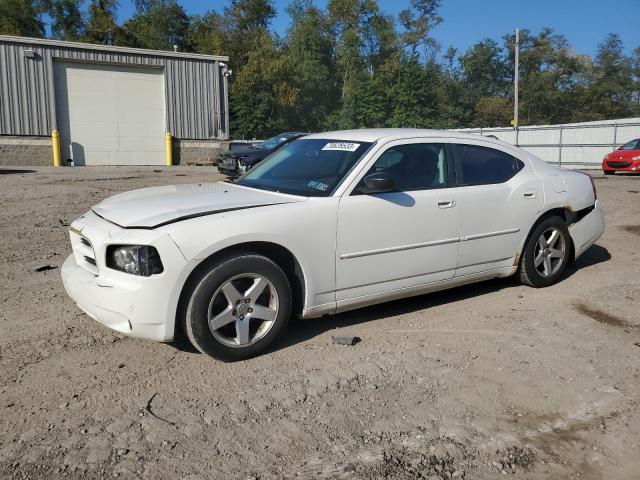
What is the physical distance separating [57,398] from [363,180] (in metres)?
2.55

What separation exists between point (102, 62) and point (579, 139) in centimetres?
2264

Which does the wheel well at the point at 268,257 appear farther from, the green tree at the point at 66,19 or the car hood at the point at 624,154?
the green tree at the point at 66,19

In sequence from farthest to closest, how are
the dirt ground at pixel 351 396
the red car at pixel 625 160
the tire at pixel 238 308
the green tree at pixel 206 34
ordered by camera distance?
1. the green tree at pixel 206 34
2. the red car at pixel 625 160
3. the tire at pixel 238 308
4. the dirt ground at pixel 351 396

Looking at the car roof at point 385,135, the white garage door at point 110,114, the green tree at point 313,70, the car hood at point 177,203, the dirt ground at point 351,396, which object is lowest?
the dirt ground at point 351,396

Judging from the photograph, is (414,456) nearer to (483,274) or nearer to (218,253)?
(218,253)

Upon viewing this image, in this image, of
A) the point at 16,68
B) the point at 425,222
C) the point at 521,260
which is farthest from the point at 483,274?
the point at 16,68

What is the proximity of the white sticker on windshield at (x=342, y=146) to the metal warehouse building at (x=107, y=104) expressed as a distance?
2163cm

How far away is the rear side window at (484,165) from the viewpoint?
519 cm

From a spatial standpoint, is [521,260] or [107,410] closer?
[107,410]

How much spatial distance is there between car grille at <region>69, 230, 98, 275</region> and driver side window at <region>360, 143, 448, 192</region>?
2108 mm

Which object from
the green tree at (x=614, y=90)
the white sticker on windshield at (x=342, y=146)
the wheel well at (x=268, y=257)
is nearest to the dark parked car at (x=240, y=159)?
the white sticker on windshield at (x=342, y=146)

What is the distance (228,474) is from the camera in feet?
8.98

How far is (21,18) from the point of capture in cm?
5453

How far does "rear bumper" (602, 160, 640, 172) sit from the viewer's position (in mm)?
20562
